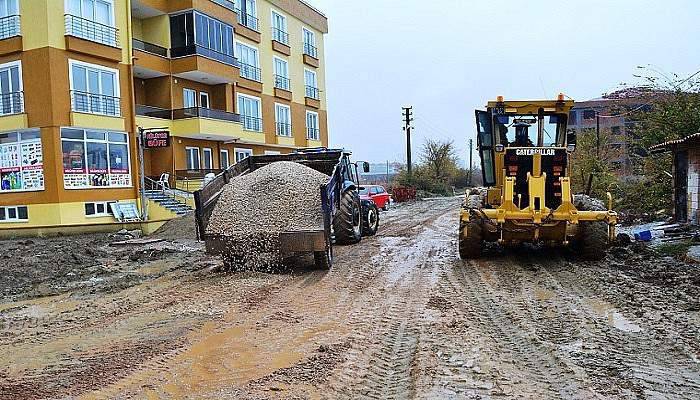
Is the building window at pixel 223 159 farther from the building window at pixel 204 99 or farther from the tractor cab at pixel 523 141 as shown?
the tractor cab at pixel 523 141

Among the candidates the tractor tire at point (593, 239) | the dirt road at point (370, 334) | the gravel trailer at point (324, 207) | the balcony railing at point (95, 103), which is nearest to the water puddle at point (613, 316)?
the dirt road at point (370, 334)

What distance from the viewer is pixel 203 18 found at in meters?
27.7

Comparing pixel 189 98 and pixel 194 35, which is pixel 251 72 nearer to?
pixel 189 98

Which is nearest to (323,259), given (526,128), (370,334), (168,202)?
(370,334)

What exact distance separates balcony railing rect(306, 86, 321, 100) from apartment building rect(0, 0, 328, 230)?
5405 millimetres

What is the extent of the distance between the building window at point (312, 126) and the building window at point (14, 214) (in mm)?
22152

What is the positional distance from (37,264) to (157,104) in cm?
1668

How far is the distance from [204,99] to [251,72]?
4456 mm

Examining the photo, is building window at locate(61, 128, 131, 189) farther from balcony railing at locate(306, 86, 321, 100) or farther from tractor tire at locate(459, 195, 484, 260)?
balcony railing at locate(306, 86, 321, 100)

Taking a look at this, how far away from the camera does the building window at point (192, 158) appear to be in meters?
28.4

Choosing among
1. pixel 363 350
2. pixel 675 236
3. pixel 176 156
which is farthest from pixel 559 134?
pixel 176 156

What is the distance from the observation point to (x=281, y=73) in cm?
3753

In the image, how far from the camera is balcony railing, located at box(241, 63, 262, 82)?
32.8 metres

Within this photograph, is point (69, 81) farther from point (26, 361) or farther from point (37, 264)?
point (26, 361)
